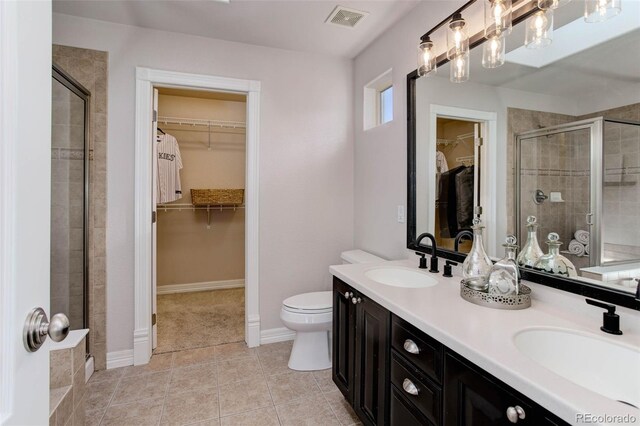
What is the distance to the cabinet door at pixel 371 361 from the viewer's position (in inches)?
57.8

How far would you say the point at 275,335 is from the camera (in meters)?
2.90

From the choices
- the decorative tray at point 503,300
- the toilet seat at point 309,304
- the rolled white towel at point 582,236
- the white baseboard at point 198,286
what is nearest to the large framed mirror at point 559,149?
the rolled white towel at point 582,236

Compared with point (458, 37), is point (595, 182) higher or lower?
lower

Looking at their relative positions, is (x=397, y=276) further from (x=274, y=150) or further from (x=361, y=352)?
(x=274, y=150)

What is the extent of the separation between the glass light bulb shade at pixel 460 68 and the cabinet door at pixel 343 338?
4.14 feet

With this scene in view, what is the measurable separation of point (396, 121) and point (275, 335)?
2.03 m

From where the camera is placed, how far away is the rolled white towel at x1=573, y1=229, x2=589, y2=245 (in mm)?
1250

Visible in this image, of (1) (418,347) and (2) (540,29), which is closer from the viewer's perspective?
(1) (418,347)

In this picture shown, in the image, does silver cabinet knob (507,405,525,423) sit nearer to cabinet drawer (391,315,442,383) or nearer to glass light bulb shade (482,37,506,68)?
cabinet drawer (391,315,442,383)

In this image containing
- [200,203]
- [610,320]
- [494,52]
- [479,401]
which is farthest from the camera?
[200,203]

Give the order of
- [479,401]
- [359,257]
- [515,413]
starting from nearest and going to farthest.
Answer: [515,413] → [479,401] → [359,257]

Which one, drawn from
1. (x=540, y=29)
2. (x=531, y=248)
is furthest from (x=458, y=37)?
(x=531, y=248)

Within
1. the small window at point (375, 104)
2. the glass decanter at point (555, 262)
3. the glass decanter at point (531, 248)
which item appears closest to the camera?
the glass decanter at point (555, 262)

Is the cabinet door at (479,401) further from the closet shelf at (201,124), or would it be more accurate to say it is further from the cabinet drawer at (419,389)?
the closet shelf at (201,124)
